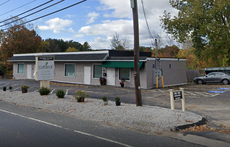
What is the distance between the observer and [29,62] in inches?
1251

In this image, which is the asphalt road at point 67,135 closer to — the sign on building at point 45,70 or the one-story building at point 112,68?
the sign on building at point 45,70

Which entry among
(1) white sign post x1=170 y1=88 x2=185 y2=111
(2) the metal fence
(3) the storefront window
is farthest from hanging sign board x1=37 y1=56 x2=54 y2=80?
(2) the metal fence

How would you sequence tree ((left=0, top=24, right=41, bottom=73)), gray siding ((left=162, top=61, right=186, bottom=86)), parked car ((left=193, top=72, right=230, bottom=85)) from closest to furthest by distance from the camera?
gray siding ((left=162, top=61, right=186, bottom=86)) → parked car ((left=193, top=72, right=230, bottom=85)) → tree ((left=0, top=24, right=41, bottom=73))

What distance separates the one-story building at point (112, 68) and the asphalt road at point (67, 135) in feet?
42.5

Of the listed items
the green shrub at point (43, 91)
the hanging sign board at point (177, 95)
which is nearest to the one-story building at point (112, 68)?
the green shrub at point (43, 91)

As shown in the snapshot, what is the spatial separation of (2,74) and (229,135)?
40.2 m

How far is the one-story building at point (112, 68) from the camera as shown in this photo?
2098 centimetres

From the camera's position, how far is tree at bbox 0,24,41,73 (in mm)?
39906

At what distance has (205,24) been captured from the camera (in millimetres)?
24828

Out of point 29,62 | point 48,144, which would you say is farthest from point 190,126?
point 29,62

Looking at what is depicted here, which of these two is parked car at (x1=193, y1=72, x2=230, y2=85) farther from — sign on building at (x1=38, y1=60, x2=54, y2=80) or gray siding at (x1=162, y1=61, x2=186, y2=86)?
sign on building at (x1=38, y1=60, x2=54, y2=80)

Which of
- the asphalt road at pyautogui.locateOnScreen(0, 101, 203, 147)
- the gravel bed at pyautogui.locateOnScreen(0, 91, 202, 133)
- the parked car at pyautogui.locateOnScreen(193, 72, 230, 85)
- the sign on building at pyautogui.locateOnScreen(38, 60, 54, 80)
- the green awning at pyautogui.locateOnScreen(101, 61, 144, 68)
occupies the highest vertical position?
the green awning at pyautogui.locateOnScreen(101, 61, 144, 68)

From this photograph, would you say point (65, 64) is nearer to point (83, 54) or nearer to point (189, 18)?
point (83, 54)

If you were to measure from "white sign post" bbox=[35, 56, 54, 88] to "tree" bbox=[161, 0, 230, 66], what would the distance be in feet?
54.7
